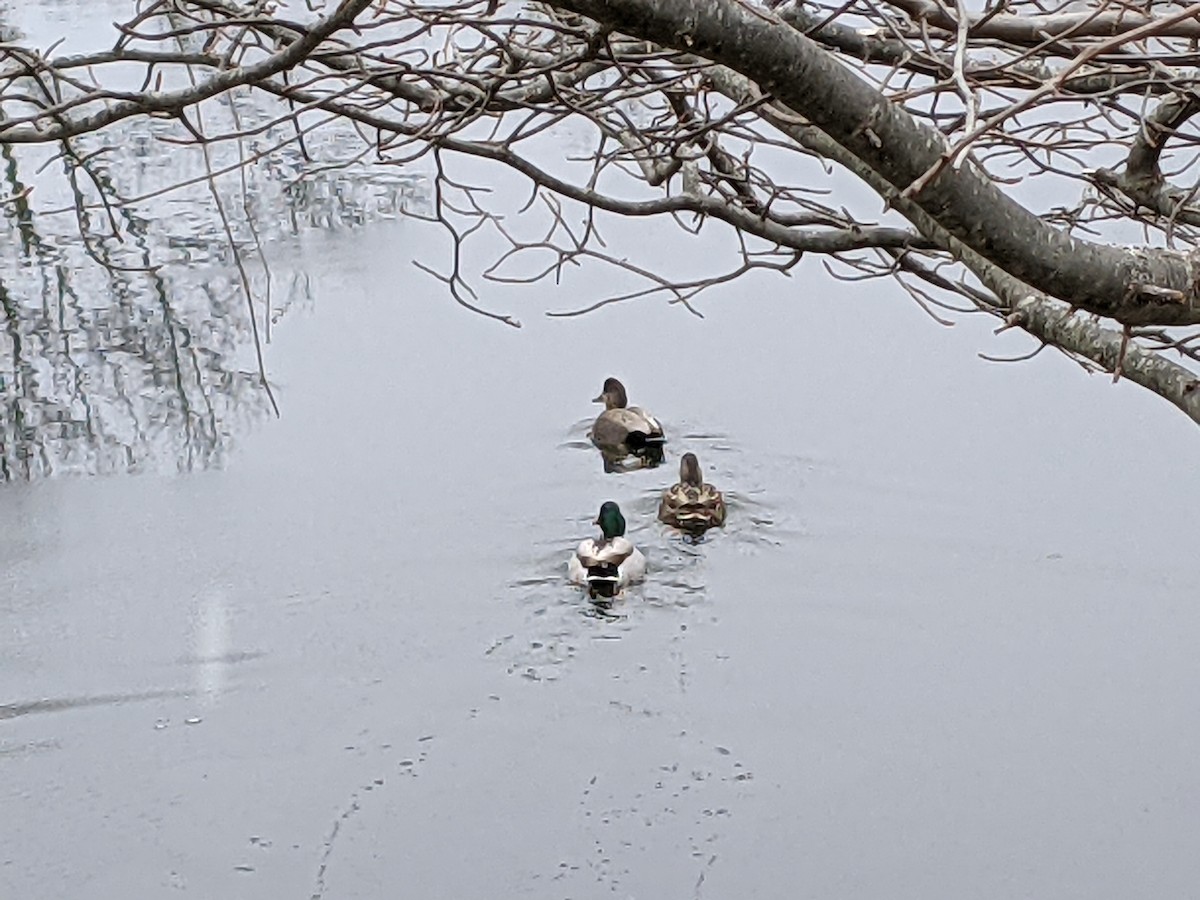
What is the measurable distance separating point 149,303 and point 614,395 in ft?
8.65

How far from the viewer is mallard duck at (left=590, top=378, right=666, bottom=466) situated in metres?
7.27

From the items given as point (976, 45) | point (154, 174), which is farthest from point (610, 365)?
point (976, 45)

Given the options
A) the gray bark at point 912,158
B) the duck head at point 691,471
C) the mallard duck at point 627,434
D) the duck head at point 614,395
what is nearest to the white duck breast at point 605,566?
the duck head at point 691,471

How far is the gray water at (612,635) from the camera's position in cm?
484

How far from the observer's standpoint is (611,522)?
640 centimetres

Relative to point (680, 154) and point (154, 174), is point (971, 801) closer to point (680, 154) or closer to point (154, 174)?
point (680, 154)

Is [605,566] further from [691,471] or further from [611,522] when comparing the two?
[691,471]

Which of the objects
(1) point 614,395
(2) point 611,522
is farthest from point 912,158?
(1) point 614,395

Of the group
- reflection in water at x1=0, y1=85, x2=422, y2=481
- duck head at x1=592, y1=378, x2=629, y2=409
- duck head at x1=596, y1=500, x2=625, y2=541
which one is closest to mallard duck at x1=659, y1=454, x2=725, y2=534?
duck head at x1=596, y1=500, x2=625, y2=541

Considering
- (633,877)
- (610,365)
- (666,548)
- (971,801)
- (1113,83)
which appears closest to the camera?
(1113,83)

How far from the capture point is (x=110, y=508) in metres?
6.79

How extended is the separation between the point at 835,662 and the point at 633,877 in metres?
1.36

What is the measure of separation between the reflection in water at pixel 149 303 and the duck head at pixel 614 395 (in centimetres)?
152

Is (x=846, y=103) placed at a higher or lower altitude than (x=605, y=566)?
higher
